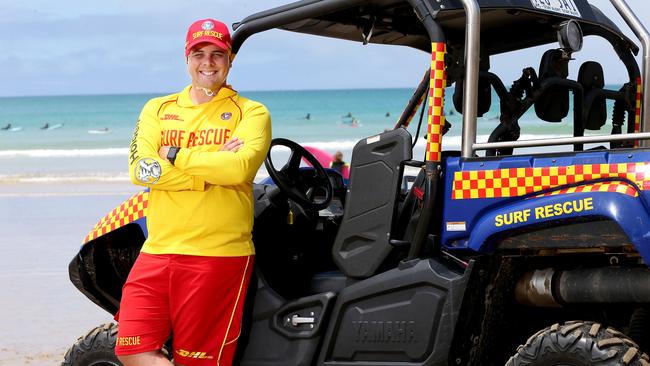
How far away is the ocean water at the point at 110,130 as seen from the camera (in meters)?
25.8

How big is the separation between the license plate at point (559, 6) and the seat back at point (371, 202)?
2.76ft

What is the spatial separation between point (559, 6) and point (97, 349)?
8.67 feet

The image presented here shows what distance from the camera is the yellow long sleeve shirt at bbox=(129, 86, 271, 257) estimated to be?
14.9ft

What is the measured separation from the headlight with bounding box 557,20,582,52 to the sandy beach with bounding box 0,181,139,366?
12.5 ft

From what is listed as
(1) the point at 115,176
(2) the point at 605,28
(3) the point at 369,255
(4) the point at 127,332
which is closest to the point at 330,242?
(3) the point at 369,255

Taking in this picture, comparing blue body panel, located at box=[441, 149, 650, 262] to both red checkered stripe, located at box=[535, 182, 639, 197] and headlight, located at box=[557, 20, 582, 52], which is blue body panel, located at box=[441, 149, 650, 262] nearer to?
red checkered stripe, located at box=[535, 182, 639, 197]

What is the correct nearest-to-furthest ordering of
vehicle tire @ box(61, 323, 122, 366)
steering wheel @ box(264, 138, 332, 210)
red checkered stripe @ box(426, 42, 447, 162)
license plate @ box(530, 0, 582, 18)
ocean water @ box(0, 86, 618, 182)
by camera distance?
red checkered stripe @ box(426, 42, 447, 162), license plate @ box(530, 0, 582, 18), steering wheel @ box(264, 138, 332, 210), vehicle tire @ box(61, 323, 122, 366), ocean water @ box(0, 86, 618, 182)

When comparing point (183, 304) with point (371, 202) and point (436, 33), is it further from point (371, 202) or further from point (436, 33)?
point (436, 33)

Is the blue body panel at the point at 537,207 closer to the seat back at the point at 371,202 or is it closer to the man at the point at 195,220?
the seat back at the point at 371,202

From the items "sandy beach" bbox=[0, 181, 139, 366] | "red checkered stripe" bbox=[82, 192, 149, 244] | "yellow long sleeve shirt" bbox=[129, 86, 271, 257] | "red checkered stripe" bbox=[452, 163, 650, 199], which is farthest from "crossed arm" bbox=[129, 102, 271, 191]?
"sandy beach" bbox=[0, 181, 139, 366]

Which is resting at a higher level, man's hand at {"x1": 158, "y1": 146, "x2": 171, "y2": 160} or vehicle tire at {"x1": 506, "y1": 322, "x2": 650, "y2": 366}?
man's hand at {"x1": 158, "y1": 146, "x2": 171, "y2": 160}

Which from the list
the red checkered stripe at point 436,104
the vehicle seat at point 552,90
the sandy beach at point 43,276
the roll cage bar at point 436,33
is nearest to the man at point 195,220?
the roll cage bar at point 436,33

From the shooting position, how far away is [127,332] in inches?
183

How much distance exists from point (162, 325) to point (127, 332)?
15 cm
